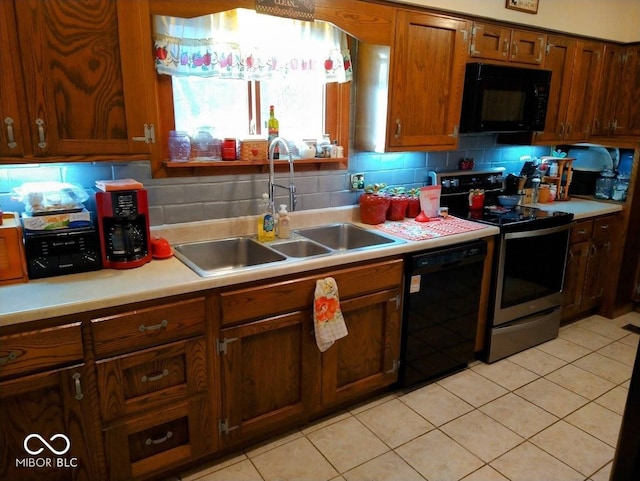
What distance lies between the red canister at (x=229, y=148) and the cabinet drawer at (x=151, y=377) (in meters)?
0.98

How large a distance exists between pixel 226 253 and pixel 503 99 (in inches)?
79.9

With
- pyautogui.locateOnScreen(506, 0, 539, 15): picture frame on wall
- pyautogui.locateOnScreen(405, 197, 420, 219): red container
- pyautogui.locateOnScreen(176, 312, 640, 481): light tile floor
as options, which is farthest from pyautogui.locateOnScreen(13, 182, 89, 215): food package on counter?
pyautogui.locateOnScreen(506, 0, 539, 15): picture frame on wall

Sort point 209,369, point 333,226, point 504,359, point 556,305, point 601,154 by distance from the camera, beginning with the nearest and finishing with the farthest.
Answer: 1. point 209,369
2. point 333,226
3. point 504,359
4. point 556,305
5. point 601,154

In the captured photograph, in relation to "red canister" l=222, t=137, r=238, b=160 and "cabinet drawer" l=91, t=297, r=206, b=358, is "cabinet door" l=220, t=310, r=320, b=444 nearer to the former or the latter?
"cabinet drawer" l=91, t=297, r=206, b=358

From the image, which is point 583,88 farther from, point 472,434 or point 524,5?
point 472,434

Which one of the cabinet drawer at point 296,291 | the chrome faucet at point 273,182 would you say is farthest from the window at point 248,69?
the cabinet drawer at point 296,291

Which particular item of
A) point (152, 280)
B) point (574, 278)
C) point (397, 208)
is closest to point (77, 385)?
point (152, 280)

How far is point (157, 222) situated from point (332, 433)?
A: 1379 mm

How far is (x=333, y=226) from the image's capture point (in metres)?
2.78

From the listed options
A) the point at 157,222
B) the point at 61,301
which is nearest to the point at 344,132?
the point at 157,222

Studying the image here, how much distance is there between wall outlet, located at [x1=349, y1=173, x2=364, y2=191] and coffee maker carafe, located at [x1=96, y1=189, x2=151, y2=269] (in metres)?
1.34

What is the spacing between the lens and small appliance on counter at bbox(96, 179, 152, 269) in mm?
1879

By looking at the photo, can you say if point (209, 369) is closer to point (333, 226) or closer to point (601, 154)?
point (333, 226)

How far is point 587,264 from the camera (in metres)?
3.51
